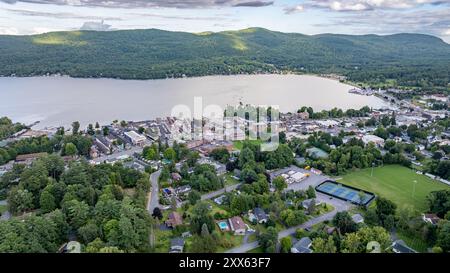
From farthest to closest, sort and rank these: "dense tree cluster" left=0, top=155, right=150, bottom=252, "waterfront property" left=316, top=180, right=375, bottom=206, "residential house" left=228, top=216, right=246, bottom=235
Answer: "waterfront property" left=316, top=180, right=375, bottom=206
"residential house" left=228, top=216, right=246, bottom=235
"dense tree cluster" left=0, top=155, right=150, bottom=252

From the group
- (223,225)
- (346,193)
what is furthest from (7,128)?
(346,193)

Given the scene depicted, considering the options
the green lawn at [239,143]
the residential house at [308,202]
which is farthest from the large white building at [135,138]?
the residential house at [308,202]

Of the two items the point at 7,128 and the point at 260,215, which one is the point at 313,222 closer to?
the point at 260,215

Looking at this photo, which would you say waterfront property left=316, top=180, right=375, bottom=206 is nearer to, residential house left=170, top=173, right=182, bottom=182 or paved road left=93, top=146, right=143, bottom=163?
residential house left=170, top=173, right=182, bottom=182

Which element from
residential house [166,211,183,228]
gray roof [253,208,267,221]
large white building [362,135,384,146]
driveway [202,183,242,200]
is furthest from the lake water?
gray roof [253,208,267,221]

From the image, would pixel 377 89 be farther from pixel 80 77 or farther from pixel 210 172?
pixel 80 77
